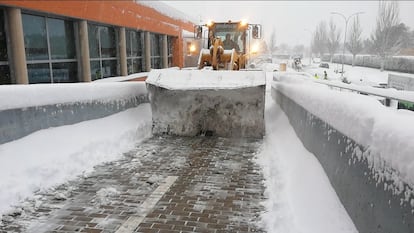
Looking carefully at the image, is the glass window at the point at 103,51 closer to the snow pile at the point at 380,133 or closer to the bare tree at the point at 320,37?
the snow pile at the point at 380,133

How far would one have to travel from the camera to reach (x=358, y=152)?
3223 mm

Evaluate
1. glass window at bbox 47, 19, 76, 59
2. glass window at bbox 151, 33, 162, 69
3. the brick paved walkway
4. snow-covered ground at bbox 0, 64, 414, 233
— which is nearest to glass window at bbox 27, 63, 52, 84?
glass window at bbox 47, 19, 76, 59

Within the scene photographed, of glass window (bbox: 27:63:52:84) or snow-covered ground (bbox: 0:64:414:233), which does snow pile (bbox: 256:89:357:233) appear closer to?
snow-covered ground (bbox: 0:64:414:233)

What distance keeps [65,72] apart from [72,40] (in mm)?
1387

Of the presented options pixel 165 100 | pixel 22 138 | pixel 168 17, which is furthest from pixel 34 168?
pixel 168 17

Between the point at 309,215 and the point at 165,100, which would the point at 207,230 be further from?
the point at 165,100

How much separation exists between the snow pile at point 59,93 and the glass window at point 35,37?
4.68 meters

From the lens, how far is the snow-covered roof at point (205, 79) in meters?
8.20

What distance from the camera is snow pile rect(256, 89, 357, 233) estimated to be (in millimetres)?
3664

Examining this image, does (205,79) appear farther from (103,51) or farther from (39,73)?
(103,51)

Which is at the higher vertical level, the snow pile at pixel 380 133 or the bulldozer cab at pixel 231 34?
the bulldozer cab at pixel 231 34

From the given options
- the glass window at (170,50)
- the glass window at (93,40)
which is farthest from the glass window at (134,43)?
the glass window at (170,50)

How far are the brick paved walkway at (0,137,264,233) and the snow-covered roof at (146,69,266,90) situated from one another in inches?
76.5

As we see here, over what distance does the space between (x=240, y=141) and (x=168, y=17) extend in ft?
64.7
